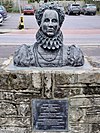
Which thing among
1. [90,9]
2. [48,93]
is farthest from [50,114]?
[90,9]

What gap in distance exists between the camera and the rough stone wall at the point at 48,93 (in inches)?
205

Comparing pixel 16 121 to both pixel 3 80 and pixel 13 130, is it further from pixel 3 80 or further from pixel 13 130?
pixel 3 80

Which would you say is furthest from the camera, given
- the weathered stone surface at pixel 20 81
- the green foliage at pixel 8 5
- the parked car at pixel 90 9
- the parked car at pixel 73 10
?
the green foliage at pixel 8 5

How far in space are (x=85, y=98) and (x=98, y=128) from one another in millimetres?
550

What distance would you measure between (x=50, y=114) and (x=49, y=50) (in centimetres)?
100

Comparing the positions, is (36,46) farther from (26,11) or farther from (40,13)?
(26,11)

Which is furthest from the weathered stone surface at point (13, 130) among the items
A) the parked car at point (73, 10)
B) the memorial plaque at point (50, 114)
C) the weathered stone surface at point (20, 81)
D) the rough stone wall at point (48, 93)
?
the parked car at point (73, 10)

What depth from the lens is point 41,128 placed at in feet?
17.7

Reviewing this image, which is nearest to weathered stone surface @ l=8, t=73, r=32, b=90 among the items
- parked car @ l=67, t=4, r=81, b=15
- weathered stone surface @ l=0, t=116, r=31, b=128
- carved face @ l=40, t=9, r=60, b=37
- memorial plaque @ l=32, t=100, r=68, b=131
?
memorial plaque @ l=32, t=100, r=68, b=131

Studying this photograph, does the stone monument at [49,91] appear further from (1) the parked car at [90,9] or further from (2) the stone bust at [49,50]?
(1) the parked car at [90,9]

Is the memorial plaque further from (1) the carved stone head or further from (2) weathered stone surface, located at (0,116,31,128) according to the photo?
(1) the carved stone head

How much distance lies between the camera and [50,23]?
5418 millimetres

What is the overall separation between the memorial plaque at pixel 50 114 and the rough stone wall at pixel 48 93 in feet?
0.24

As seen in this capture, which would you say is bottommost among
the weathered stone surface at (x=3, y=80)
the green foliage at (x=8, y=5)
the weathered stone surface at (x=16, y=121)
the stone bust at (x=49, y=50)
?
the green foliage at (x=8, y=5)
